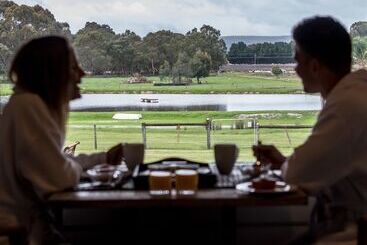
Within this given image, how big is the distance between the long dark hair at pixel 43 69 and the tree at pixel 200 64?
1.32 meters

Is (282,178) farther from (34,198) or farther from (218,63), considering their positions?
(218,63)

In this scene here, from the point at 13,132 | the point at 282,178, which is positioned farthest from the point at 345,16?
the point at 13,132

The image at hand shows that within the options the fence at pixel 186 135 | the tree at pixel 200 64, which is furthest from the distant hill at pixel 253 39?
the fence at pixel 186 135

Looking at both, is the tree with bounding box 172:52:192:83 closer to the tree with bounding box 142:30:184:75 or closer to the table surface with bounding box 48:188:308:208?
the tree with bounding box 142:30:184:75

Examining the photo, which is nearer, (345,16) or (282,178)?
(282,178)

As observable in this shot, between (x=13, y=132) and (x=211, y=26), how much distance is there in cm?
159

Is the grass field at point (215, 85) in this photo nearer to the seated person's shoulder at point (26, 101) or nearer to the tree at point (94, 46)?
the tree at point (94, 46)

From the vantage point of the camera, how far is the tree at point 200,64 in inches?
129

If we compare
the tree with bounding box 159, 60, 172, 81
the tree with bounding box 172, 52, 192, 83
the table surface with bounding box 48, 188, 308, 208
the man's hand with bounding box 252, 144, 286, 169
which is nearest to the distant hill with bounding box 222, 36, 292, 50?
the tree with bounding box 172, 52, 192, 83

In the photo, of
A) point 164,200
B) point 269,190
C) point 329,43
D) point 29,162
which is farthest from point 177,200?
point 329,43

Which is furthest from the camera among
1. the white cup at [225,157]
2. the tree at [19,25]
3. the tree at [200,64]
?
the tree at [200,64]

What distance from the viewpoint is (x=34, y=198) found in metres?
1.98

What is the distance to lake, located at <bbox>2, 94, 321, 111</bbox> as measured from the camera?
3.24 meters

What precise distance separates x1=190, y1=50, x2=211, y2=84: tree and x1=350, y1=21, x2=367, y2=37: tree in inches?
32.6
